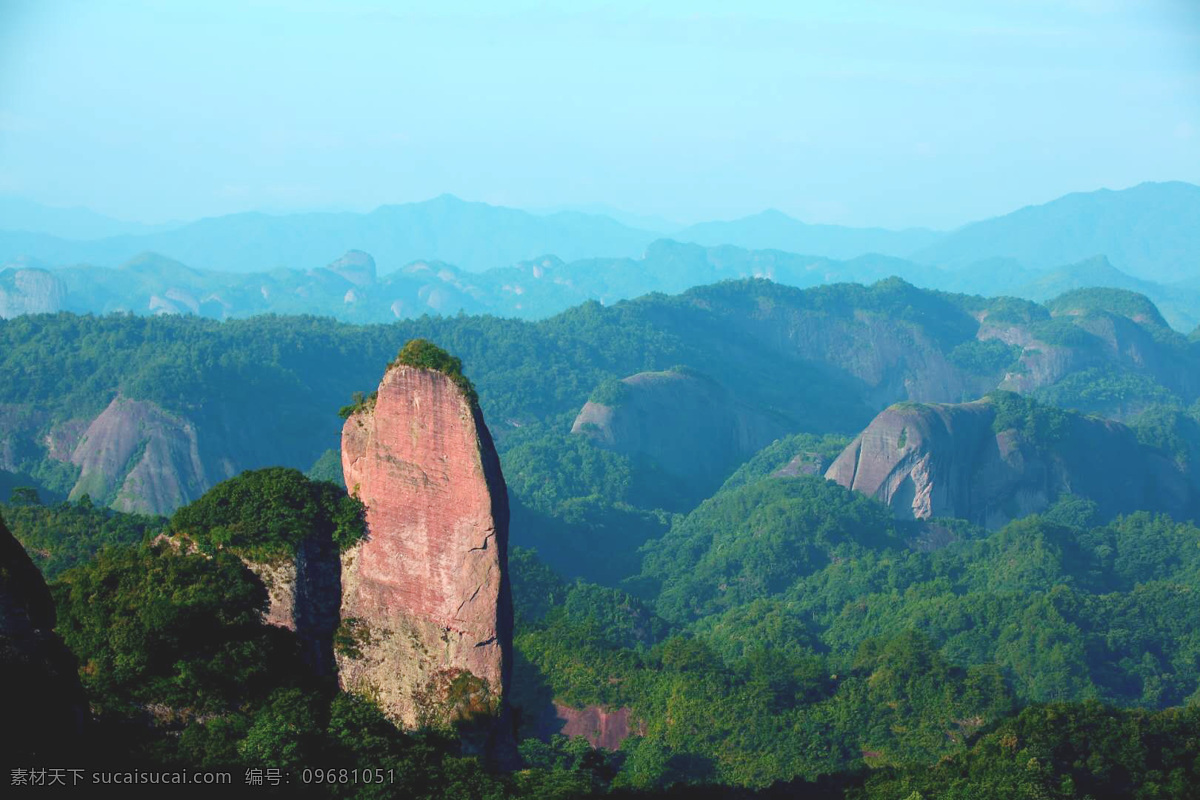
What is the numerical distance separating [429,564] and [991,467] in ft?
155

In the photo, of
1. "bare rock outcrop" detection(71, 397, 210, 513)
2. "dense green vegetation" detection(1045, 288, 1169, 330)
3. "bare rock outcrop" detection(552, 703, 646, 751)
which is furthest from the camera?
"dense green vegetation" detection(1045, 288, 1169, 330)

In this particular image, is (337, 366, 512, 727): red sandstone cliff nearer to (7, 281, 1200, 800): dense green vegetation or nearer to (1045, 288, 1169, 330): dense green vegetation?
(7, 281, 1200, 800): dense green vegetation

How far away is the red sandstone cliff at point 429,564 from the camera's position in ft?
66.8

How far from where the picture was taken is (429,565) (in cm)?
2062

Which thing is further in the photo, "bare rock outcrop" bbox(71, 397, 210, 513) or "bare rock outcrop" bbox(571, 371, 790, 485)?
"bare rock outcrop" bbox(571, 371, 790, 485)

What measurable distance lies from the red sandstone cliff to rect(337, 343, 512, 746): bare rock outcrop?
16mm

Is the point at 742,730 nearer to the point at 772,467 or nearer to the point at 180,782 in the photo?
the point at 180,782

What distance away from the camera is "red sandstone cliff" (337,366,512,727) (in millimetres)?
20375

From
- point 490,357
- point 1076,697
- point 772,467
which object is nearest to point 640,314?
point 490,357

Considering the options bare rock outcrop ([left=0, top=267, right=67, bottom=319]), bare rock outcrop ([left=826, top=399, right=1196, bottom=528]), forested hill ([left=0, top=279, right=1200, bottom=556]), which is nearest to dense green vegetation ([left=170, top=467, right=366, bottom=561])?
forested hill ([left=0, top=279, right=1200, bottom=556])

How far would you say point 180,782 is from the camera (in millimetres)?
16766

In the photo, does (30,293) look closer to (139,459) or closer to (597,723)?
(139,459)

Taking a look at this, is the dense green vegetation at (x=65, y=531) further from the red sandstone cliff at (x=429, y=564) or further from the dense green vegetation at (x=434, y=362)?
the dense green vegetation at (x=434, y=362)

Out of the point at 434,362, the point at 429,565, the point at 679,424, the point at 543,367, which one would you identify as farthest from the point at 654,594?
the point at 543,367
